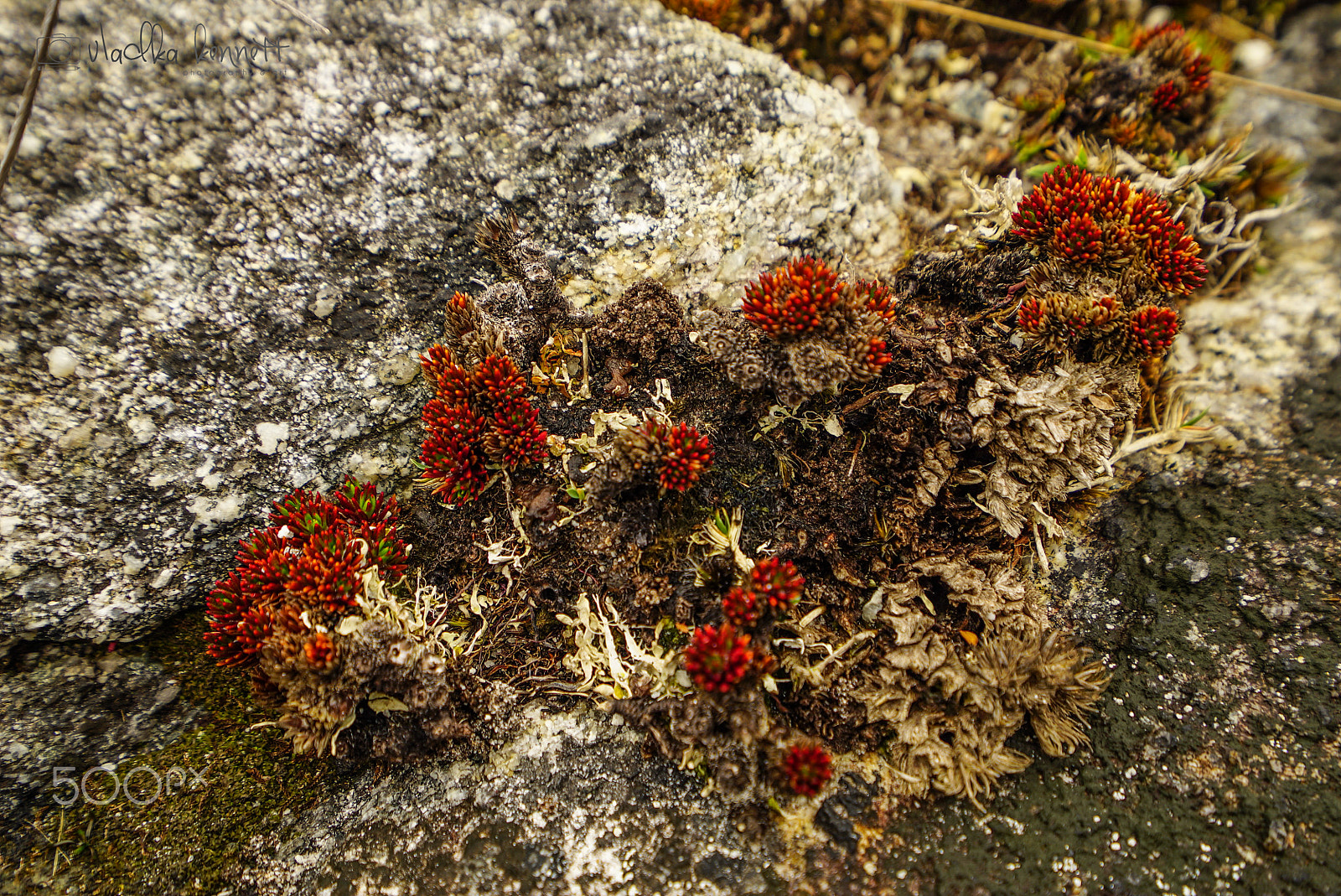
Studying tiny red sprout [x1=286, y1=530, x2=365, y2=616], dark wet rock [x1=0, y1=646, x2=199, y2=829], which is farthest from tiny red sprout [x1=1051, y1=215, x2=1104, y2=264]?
dark wet rock [x1=0, y1=646, x2=199, y2=829]

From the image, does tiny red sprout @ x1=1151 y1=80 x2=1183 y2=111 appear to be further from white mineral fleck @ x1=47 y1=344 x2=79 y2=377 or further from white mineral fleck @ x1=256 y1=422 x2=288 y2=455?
white mineral fleck @ x1=47 y1=344 x2=79 y2=377

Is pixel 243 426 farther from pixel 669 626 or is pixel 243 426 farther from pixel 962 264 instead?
pixel 962 264

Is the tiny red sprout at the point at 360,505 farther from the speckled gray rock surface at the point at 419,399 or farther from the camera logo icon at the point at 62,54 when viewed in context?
the camera logo icon at the point at 62,54

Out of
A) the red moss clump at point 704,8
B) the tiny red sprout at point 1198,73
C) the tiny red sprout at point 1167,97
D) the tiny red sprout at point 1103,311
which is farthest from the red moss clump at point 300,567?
the tiny red sprout at point 1198,73

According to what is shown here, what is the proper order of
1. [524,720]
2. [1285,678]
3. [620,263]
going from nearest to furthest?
[1285,678] → [524,720] → [620,263]

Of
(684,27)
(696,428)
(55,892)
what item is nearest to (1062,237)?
(696,428)
